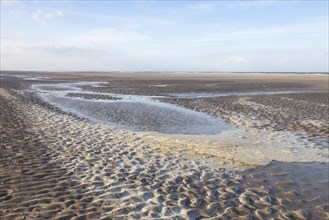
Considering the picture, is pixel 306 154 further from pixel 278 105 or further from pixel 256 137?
pixel 278 105

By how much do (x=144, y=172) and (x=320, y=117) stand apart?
16.1 m

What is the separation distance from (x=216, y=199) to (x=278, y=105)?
21.9 meters

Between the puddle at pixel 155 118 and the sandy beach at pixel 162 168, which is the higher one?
the sandy beach at pixel 162 168

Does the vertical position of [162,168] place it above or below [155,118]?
above

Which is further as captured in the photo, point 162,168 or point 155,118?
point 155,118

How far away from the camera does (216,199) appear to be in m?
8.69

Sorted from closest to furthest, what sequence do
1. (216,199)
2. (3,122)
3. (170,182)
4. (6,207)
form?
(6,207) < (216,199) < (170,182) < (3,122)

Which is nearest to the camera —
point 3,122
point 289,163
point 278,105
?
point 289,163

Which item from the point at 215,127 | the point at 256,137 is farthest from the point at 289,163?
the point at 215,127

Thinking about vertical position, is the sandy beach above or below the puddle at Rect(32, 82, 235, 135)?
above

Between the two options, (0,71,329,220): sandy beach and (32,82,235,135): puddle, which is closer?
(0,71,329,220): sandy beach

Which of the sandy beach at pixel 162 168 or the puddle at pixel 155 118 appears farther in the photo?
the puddle at pixel 155 118

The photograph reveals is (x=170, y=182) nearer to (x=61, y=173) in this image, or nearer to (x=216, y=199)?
(x=216, y=199)

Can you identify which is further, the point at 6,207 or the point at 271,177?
the point at 271,177
